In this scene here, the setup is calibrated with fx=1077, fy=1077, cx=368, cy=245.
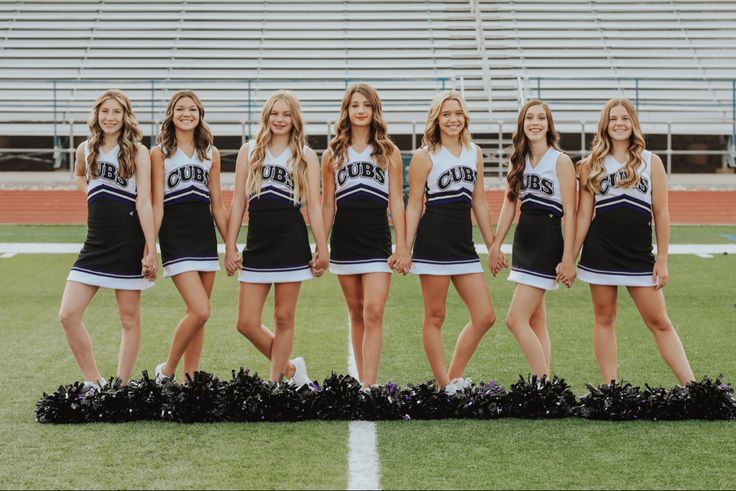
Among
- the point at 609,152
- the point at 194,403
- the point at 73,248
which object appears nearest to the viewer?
the point at 194,403

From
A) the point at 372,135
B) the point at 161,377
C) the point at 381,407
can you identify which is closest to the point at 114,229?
the point at 161,377

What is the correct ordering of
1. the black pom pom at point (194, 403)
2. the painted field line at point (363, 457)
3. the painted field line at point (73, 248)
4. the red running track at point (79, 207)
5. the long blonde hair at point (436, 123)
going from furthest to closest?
the red running track at point (79, 207) < the painted field line at point (73, 248) < the long blonde hair at point (436, 123) < the black pom pom at point (194, 403) < the painted field line at point (363, 457)

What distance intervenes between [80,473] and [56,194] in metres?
14.9

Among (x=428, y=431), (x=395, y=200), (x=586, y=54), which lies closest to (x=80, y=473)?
(x=428, y=431)

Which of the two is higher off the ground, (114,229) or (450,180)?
(450,180)

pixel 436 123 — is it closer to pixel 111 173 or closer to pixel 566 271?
pixel 566 271

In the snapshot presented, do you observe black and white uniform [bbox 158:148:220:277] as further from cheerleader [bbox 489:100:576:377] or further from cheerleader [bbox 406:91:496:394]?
cheerleader [bbox 489:100:576:377]

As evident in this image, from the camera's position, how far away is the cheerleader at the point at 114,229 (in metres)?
4.77

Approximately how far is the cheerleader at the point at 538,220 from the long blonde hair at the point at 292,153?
3.03 feet

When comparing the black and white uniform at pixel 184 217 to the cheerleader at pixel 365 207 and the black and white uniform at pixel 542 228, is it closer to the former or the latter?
the cheerleader at pixel 365 207

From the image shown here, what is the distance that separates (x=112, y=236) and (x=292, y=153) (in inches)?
34.7

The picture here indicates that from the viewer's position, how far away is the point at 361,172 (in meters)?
4.83

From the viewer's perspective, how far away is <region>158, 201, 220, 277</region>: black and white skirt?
190 inches

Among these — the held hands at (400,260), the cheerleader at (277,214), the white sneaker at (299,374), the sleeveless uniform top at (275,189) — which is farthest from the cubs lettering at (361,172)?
the white sneaker at (299,374)
